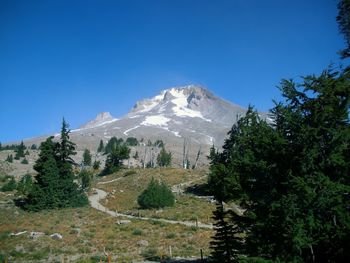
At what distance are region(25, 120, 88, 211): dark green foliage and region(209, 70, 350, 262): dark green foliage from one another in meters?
39.1

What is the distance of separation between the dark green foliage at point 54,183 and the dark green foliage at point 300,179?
39112mm

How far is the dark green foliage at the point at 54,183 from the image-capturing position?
48.8 meters

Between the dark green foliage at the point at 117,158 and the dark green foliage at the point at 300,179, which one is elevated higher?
the dark green foliage at the point at 117,158

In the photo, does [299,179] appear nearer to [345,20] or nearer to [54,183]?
[345,20]

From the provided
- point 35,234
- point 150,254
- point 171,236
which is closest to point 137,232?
point 171,236

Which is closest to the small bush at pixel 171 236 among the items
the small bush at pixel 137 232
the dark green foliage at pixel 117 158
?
the small bush at pixel 137 232

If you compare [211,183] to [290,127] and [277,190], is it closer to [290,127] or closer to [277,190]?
[277,190]

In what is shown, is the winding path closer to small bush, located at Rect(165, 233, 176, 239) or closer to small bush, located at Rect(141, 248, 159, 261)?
small bush, located at Rect(165, 233, 176, 239)

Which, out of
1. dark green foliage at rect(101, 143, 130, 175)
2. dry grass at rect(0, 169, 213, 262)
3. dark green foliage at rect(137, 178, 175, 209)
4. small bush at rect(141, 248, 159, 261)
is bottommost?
small bush at rect(141, 248, 159, 261)

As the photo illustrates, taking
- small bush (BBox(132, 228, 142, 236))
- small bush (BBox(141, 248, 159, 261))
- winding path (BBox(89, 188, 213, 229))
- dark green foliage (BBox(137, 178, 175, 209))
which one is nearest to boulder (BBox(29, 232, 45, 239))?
small bush (BBox(132, 228, 142, 236))

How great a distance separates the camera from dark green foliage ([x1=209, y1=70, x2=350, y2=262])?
1299cm

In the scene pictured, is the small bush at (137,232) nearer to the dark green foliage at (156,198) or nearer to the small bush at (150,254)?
the small bush at (150,254)

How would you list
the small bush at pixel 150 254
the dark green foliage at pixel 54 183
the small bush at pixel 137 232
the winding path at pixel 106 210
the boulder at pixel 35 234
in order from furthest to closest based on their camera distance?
the dark green foliage at pixel 54 183 → the winding path at pixel 106 210 → the small bush at pixel 137 232 → the boulder at pixel 35 234 → the small bush at pixel 150 254

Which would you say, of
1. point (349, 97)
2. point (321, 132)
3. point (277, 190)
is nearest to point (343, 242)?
point (277, 190)
